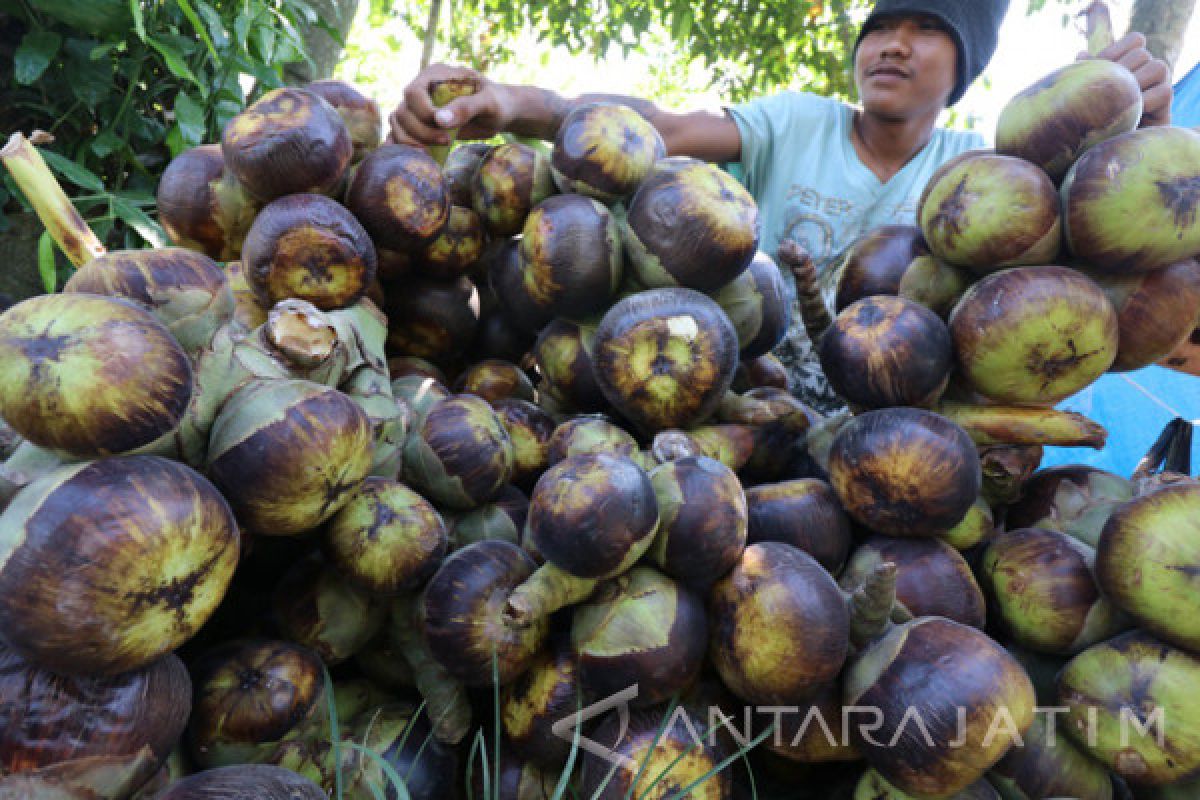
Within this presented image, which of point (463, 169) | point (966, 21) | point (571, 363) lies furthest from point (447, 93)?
point (966, 21)

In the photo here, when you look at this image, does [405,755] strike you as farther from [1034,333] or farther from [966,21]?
[966,21]

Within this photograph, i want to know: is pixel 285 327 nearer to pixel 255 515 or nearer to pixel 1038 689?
pixel 255 515

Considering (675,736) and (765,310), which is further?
(765,310)

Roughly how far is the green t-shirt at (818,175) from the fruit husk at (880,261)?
142 centimetres

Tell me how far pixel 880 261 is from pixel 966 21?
2.02 m

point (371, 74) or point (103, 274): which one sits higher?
point (103, 274)

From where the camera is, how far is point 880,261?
63.6 inches

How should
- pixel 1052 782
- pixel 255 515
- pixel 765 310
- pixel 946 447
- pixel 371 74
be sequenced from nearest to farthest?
pixel 255 515 < pixel 1052 782 < pixel 946 447 < pixel 765 310 < pixel 371 74

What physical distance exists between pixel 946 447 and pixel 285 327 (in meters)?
1.05

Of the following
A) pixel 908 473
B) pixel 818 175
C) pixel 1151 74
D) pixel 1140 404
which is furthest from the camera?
pixel 1140 404

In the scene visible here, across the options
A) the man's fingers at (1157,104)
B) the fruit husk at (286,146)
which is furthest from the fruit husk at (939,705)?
the man's fingers at (1157,104)

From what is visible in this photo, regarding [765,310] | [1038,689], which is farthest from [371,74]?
[1038,689]

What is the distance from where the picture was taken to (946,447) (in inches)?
49.4

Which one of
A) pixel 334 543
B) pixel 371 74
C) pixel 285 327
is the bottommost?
pixel 371 74
